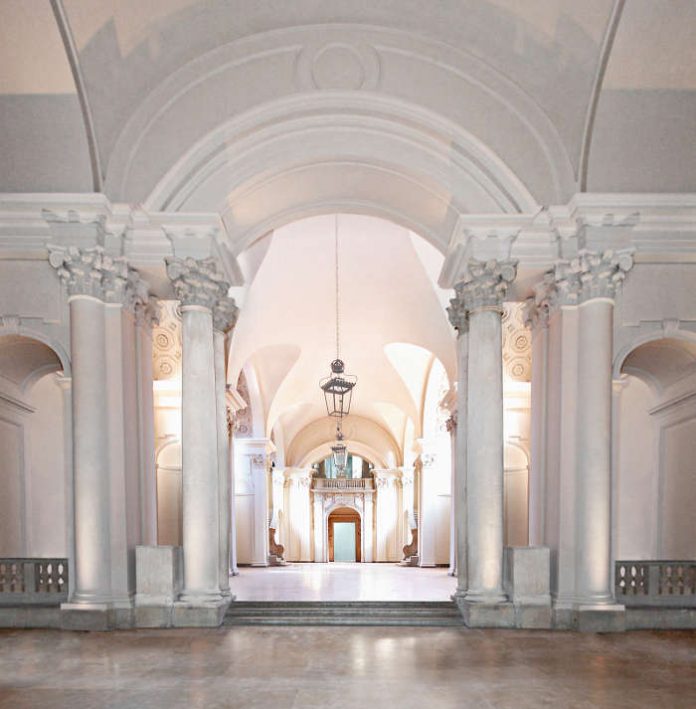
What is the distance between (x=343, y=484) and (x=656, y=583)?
3398 cm

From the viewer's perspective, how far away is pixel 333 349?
71.6ft

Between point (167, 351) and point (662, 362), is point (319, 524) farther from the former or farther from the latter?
point (662, 362)

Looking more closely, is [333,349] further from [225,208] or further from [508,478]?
[225,208]

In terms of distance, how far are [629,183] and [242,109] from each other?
5240 millimetres

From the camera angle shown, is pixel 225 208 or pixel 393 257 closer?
pixel 225 208

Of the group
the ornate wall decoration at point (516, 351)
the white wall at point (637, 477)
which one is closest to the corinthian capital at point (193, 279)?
the white wall at point (637, 477)

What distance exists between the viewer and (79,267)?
9.47 meters

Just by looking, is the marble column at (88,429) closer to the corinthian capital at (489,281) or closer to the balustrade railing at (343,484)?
the corinthian capital at (489,281)

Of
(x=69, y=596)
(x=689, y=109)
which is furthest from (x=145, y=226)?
(x=689, y=109)

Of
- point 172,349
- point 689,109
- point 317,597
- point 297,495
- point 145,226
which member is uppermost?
point 689,109

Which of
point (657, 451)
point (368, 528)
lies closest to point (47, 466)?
point (657, 451)

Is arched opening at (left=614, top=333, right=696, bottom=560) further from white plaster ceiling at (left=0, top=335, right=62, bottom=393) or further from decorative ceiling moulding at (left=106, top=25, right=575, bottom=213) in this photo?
white plaster ceiling at (left=0, top=335, right=62, bottom=393)

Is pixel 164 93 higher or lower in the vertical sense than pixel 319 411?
higher

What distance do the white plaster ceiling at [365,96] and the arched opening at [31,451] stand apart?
2820 mm
